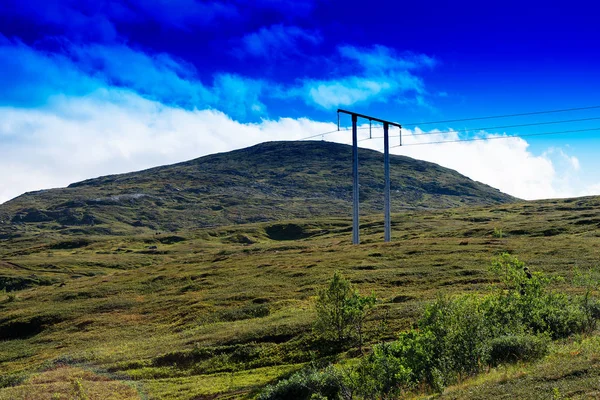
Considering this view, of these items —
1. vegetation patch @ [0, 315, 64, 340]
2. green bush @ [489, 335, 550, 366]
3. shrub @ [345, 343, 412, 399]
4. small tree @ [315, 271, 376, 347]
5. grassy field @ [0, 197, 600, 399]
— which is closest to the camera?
shrub @ [345, 343, 412, 399]

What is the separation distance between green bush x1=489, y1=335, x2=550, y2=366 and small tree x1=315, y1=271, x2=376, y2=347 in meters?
17.4

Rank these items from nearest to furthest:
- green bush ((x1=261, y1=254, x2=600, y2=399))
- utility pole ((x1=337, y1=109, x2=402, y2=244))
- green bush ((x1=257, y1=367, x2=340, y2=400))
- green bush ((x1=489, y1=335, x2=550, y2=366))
Answer: green bush ((x1=261, y1=254, x2=600, y2=399))
green bush ((x1=489, y1=335, x2=550, y2=366))
green bush ((x1=257, y1=367, x2=340, y2=400))
utility pole ((x1=337, y1=109, x2=402, y2=244))

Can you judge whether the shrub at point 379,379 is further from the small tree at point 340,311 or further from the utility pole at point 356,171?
the utility pole at point 356,171

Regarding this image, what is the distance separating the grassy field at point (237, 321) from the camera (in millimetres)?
40938

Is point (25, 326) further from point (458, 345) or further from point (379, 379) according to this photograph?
point (458, 345)

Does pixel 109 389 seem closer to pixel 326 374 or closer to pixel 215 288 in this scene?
pixel 326 374

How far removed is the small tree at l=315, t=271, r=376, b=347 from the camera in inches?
1982

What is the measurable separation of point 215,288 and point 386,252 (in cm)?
3888

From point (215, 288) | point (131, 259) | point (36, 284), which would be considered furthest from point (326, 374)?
point (131, 259)

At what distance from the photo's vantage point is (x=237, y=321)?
6894 cm

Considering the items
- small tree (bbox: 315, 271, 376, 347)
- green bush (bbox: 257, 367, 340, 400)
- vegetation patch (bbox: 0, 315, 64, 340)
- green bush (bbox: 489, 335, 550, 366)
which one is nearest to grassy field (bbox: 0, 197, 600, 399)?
vegetation patch (bbox: 0, 315, 64, 340)

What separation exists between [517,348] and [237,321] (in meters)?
43.8

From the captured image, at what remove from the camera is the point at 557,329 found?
39219mm

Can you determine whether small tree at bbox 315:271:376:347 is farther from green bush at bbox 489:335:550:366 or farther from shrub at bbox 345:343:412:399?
shrub at bbox 345:343:412:399
